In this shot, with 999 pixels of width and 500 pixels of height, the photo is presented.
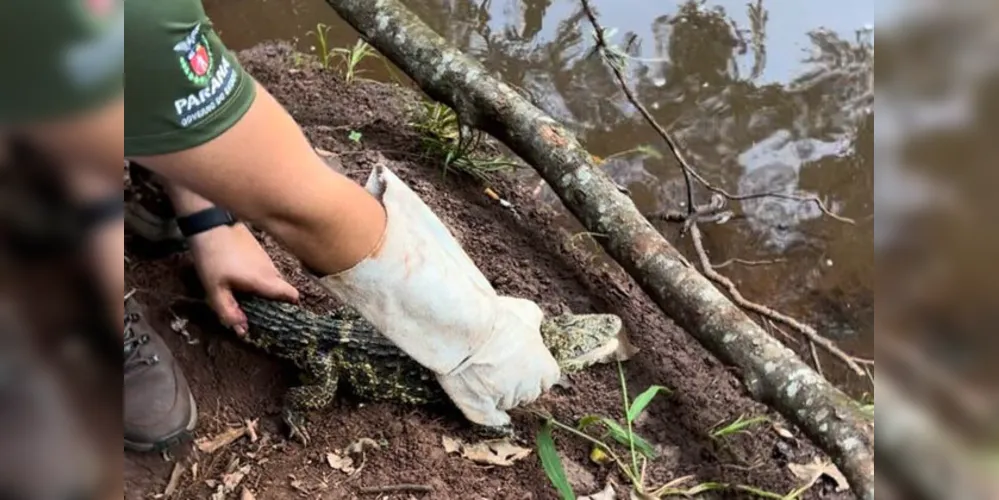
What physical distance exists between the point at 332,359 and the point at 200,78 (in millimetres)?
1329

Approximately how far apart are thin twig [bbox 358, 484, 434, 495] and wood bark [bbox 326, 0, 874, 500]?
1.01 m

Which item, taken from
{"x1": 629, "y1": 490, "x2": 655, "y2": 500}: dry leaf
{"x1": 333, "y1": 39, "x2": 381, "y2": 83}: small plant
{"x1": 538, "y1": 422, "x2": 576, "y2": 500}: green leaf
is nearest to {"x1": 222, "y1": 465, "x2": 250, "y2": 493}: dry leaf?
{"x1": 538, "y1": 422, "x2": 576, "y2": 500}: green leaf

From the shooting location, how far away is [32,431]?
540mm

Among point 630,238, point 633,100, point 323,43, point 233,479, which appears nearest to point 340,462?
point 233,479

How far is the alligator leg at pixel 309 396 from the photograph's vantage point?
2621mm

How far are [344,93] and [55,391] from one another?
11.8 feet

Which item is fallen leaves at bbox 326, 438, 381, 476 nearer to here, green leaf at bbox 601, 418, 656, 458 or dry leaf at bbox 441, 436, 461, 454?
dry leaf at bbox 441, 436, 461, 454

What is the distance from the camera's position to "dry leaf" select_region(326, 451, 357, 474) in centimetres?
256

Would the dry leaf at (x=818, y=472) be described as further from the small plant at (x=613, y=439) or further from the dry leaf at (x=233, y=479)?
the dry leaf at (x=233, y=479)

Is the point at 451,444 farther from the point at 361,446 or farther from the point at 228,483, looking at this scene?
the point at 228,483

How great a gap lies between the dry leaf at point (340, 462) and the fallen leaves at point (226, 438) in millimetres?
224

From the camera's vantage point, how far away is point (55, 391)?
22.4 inches

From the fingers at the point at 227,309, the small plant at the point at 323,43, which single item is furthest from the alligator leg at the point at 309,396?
the small plant at the point at 323,43

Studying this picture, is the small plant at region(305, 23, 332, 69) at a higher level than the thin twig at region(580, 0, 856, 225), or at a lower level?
lower
